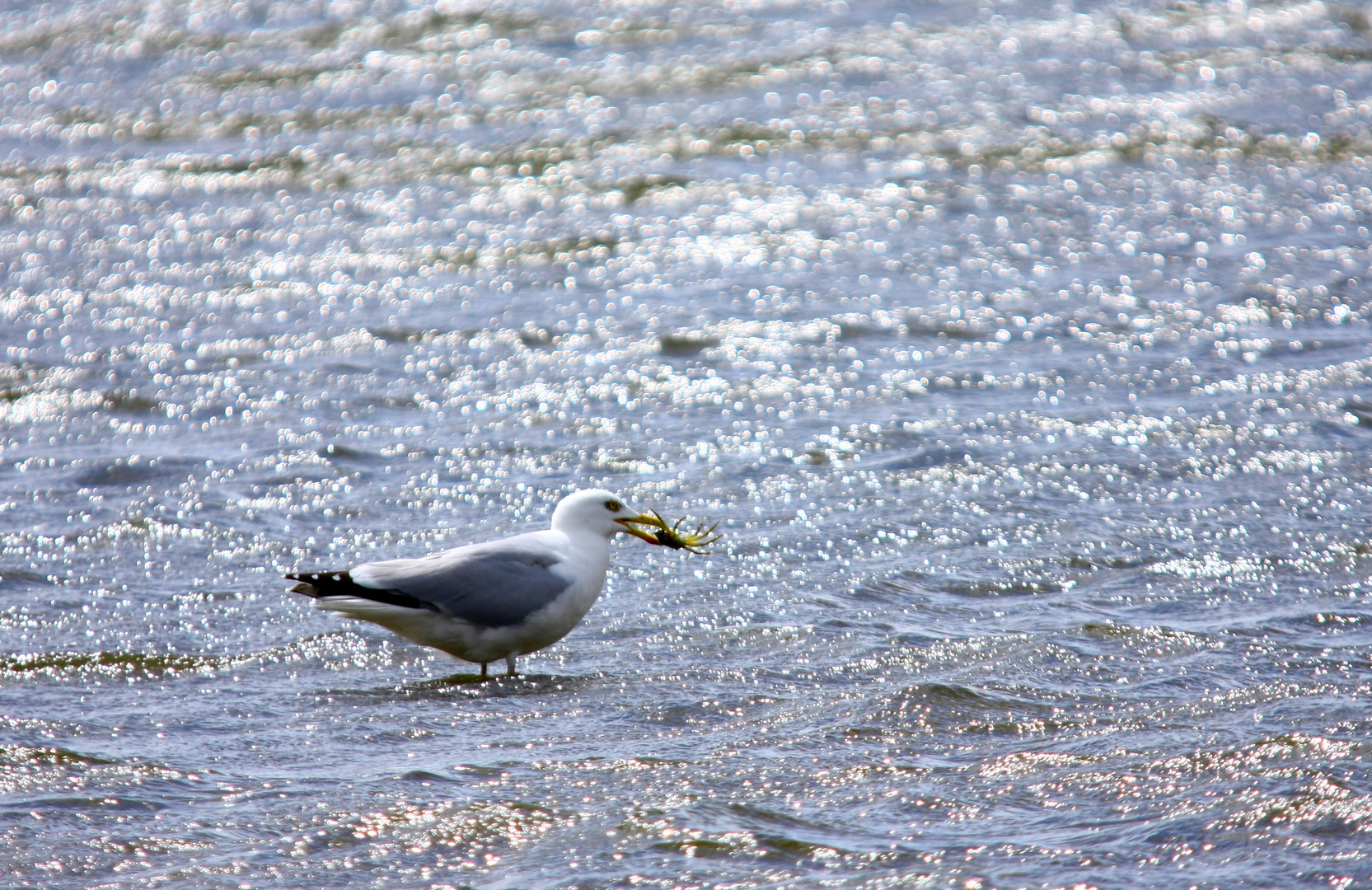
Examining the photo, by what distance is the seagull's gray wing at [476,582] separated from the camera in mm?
5234

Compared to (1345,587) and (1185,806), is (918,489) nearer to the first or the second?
(1345,587)

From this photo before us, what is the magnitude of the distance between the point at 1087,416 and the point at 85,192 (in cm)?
830

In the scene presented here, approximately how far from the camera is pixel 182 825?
409 cm

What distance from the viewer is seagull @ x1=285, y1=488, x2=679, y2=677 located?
5.21 metres

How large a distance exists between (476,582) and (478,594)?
6cm

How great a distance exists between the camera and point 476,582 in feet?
17.5

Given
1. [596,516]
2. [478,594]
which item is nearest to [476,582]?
[478,594]

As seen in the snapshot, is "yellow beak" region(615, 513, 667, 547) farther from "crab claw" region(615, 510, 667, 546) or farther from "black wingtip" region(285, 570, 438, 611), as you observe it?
"black wingtip" region(285, 570, 438, 611)

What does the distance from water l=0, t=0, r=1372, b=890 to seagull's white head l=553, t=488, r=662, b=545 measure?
13.2 inches

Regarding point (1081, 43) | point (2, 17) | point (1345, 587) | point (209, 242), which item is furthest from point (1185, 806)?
point (2, 17)

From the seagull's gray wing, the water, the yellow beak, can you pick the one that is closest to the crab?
the yellow beak

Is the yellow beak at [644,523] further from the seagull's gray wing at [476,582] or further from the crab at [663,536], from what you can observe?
the seagull's gray wing at [476,582]

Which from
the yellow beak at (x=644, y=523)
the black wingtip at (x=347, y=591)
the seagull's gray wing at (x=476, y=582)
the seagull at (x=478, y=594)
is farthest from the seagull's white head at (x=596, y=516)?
the black wingtip at (x=347, y=591)

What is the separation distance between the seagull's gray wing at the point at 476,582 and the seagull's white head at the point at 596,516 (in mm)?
284
